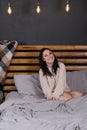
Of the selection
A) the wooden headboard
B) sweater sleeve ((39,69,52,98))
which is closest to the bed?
the wooden headboard

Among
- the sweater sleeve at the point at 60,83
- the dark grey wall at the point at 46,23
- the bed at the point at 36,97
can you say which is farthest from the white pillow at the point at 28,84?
the dark grey wall at the point at 46,23

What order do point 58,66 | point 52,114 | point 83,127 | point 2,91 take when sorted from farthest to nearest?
point 2,91 < point 58,66 < point 52,114 < point 83,127

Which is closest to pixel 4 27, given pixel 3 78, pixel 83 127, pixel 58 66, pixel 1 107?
pixel 3 78

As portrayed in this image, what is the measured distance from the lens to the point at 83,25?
466 cm

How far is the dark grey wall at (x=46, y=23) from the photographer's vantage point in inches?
182

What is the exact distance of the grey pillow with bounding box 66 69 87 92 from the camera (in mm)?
4273

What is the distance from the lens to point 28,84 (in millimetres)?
4227

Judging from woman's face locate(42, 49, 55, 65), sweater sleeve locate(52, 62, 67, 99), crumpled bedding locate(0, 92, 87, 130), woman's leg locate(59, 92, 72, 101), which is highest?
woman's face locate(42, 49, 55, 65)

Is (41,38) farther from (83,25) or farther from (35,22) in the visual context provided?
(83,25)

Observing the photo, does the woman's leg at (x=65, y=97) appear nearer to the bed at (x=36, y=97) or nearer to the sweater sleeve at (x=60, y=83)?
the sweater sleeve at (x=60, y=83)

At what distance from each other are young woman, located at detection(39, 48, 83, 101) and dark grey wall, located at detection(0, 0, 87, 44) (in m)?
0.57

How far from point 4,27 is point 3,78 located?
77 cm

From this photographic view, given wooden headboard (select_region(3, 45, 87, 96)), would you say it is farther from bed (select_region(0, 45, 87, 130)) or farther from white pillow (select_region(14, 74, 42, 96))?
white pillow (select_region(14, 74, 42, 96))

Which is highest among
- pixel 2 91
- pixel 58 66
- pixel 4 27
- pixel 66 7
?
pixel 66 7
